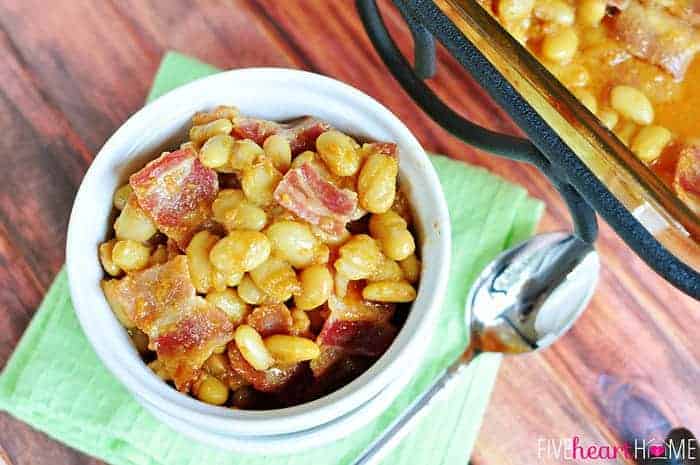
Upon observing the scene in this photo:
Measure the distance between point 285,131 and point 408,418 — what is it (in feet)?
1.07

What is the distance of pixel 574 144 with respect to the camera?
2.40 feet

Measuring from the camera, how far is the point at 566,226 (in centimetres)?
100

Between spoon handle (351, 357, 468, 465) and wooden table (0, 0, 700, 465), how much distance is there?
0.08m

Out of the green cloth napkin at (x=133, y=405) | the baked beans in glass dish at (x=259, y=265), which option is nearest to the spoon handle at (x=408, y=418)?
the green cloth napkin at (x=133, y=405)

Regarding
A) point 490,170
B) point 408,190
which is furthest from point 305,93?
point 490,170

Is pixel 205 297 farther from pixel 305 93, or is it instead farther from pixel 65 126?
pixel 65 126

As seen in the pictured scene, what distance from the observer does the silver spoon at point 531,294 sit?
2.99ft

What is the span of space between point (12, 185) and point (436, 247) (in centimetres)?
54

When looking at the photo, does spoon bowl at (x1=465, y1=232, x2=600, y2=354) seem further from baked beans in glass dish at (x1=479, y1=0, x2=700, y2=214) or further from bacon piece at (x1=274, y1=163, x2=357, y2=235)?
bacon piece at (x1=274, y1=163, x2=357, y2=235)

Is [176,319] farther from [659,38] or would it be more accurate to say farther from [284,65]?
[659,38]

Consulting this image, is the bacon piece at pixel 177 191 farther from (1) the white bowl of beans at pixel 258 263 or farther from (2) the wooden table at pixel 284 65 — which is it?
(2) the wooden table at pixel 284 65

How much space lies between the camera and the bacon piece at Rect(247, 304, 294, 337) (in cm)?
71

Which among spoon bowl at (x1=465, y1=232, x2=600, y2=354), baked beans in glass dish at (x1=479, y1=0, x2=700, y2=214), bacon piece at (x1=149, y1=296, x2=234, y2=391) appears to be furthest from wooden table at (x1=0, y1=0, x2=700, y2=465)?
bacon piece at (x1=149, y1=296, x2=234, y2=391)

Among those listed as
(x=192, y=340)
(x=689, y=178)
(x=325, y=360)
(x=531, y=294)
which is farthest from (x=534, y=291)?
(x=192, y=340)
